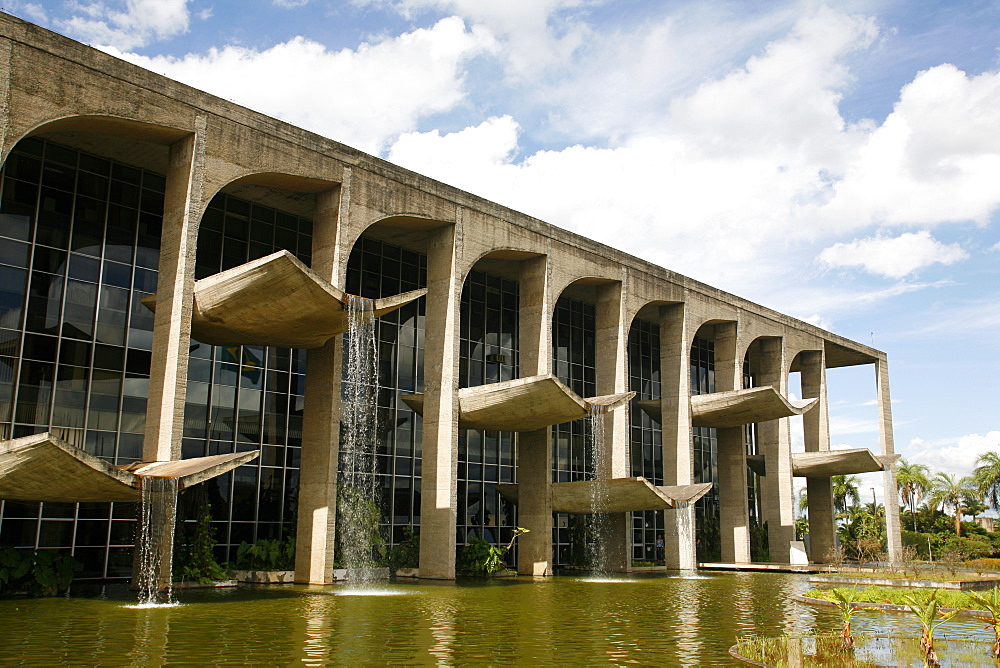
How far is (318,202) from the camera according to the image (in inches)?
1022

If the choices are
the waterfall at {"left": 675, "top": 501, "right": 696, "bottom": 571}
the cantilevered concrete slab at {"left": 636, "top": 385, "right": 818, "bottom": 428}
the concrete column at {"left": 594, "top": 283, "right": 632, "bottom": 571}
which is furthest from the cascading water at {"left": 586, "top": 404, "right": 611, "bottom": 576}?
the cantilevered concrete slab at {"left": 636, "top": 385, "right": 818, "bottom": 428}

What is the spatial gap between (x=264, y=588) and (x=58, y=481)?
23.4 feet

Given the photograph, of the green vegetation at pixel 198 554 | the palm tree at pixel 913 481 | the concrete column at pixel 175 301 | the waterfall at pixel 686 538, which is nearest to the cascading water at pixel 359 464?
the green vegetation at pixel 198 554

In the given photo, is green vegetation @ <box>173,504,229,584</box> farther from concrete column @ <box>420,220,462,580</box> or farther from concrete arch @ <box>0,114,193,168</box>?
concrete arch @ <box>0,114,193,168</box>

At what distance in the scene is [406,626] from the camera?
14.6 metres

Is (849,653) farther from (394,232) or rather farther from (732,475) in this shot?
(732,475)

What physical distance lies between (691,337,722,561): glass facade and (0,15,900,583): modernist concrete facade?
274 centimetres

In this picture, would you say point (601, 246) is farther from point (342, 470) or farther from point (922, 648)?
point (922, 648)

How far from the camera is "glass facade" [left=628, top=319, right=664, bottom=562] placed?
133 feet

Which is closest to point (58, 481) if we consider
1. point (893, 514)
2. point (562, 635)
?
point (562, 635)

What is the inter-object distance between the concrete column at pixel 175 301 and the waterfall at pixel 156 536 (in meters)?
1.56

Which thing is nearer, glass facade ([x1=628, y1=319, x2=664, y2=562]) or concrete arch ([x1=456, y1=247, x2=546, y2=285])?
concrete arch ([x1=456, y1=247, x2=546, y2=285])

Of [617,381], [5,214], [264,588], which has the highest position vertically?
[5,214]

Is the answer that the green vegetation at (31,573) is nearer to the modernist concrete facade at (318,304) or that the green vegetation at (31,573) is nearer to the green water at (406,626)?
the green water at (406,626)
